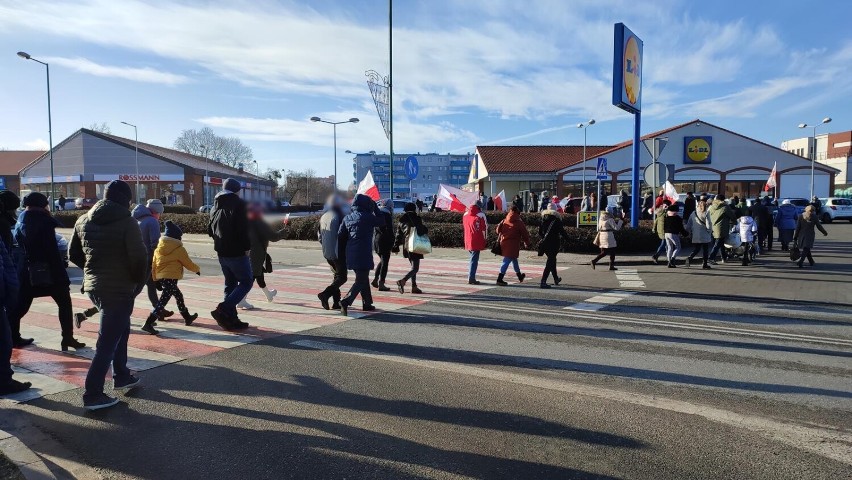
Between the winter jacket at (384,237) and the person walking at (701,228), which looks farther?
the person walking at (701,228)

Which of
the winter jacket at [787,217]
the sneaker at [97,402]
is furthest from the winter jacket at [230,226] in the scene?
the winter jacket at [787,217]

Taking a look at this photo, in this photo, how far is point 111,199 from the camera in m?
4.65

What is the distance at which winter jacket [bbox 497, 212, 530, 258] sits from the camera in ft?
37.9

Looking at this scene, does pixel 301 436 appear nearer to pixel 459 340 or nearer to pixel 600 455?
pixel 600 455


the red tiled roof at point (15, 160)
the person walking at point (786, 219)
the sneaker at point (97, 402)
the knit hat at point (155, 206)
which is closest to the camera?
the sneaker at point (97, 402)

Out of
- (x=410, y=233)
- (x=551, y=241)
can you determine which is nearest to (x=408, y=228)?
(x=410, y=233)

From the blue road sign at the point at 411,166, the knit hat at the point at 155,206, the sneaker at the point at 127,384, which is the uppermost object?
the blue road sign at the point at 411,166

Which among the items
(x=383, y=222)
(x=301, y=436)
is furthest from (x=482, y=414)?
(x=383, y=222)

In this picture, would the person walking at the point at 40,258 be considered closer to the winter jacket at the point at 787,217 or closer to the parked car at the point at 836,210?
the winter jacket at the point at 787,217

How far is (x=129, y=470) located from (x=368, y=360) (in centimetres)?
271

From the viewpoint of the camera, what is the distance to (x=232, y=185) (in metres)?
6.87

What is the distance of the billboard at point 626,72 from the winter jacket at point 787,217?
240 inches

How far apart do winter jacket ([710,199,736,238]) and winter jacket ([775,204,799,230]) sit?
3.19m

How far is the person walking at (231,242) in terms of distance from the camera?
689cm
